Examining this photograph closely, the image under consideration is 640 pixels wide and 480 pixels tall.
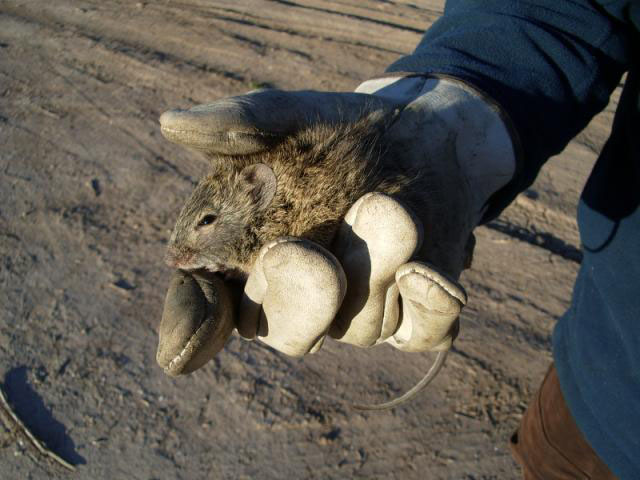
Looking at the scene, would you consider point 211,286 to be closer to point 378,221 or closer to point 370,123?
point 378,221

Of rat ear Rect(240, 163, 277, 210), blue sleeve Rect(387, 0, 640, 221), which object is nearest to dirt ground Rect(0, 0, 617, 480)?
rat ear Rect(240, 163, 277, 210)

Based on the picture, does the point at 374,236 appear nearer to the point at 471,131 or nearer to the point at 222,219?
the point at 471,131

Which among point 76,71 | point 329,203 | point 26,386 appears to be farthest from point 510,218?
point 76,71

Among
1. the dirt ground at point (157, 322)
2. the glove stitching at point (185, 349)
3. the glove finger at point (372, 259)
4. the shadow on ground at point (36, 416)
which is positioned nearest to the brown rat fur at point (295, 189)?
the glove finger at point (372, 259)

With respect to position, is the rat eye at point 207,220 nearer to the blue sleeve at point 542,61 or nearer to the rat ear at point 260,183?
the rat ear at point 260,183

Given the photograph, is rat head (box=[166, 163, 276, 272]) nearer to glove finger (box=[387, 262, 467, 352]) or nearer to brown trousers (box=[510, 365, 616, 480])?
glove finger (box=[387, 262, 467, 352])

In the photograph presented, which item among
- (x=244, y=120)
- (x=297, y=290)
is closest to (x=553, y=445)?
(x=297, y=290)

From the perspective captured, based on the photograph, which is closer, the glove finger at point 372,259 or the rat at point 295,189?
the glove finger at point 372,259

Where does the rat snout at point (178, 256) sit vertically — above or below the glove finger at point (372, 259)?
below
